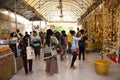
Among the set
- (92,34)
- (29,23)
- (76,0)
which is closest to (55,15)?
(76,0)

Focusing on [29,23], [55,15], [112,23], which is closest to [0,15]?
[112,23]

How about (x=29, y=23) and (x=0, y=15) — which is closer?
(x=0, y=15)

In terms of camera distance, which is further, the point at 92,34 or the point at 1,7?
the point at 92,34

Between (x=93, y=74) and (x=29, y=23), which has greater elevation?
(x=29, y=23)

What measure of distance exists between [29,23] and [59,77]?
14.6 metres

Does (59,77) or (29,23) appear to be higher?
(29,23)

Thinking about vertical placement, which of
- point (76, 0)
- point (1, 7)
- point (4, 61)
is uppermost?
point (76, 0)

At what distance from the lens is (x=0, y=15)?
10.4 m

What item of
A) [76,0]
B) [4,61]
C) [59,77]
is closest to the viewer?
[4,61]

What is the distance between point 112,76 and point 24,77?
9.58ft

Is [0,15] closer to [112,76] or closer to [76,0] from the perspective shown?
[112,76]

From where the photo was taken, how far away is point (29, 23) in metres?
20.2

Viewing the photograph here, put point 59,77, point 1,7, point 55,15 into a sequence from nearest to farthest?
point 59,77
point 1,7
point 55,15

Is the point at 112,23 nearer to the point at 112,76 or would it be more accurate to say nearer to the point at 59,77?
the point at 112,76
